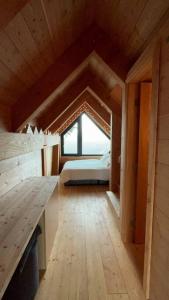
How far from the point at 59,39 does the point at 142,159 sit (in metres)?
1.56

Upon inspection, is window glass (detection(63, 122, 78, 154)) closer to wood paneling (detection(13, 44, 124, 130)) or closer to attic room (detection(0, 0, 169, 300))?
attic room (detection(0, 0, 169, 300))

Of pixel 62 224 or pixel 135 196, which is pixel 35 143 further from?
pixel 135 196

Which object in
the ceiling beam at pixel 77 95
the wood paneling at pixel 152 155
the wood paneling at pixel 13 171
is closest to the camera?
the wood paneling at pixel 152 155

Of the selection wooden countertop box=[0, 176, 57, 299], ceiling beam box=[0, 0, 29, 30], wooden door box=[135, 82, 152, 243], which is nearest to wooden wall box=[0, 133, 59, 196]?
wooden countertop box=[0, 176, 57, 299]

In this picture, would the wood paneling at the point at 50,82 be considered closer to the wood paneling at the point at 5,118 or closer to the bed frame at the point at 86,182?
the wood paneling at the point at 5,118

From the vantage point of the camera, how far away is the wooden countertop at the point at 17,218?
853 millimetres

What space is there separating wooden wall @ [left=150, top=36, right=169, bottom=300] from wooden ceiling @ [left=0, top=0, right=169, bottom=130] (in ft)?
1.39

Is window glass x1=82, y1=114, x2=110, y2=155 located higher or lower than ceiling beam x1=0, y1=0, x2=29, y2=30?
lower

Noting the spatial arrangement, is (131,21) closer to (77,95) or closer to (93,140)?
(77,95)

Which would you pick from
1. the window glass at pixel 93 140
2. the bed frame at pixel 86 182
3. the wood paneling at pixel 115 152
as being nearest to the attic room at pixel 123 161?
the wood paneling at pixel 115 152

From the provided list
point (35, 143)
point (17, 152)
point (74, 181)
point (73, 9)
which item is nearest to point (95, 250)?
point (17, 152)

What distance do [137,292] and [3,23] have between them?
215cm

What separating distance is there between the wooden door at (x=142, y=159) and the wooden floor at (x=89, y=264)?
348 millimetres

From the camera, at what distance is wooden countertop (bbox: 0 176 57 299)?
85 centimetres
